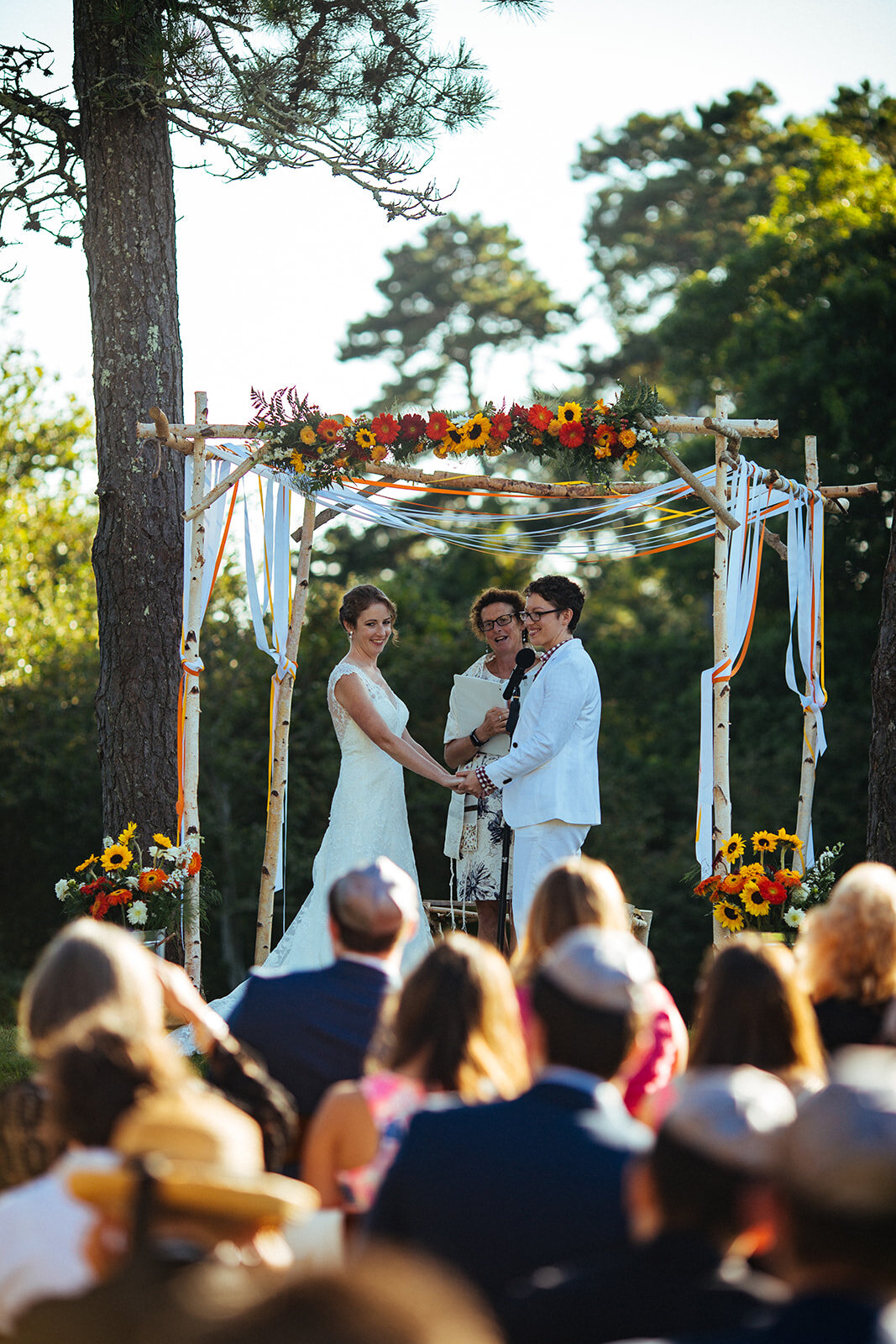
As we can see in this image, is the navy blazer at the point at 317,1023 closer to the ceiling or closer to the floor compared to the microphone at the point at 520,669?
closer to the floor

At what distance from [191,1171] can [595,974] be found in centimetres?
70

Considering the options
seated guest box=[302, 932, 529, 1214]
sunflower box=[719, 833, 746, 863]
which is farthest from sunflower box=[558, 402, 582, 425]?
seated guest box=[302, 932, 529, 1214]

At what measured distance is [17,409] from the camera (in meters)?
16.7

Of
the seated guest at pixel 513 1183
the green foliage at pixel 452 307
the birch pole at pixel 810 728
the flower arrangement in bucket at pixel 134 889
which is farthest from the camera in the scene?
the green foliage at pixel 452 307

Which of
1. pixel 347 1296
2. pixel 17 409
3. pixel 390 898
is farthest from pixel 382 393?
pixel 347 1296

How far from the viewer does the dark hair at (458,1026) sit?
2176 mm

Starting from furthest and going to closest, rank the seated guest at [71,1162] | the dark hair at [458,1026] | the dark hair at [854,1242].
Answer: the dark hair at [458,1026]
the seated guest at [71,1162]
the dark hair at [854,1242]

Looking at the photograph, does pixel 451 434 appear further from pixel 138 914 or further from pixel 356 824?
pixel 138 914

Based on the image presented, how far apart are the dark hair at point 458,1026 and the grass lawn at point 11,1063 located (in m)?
3.76

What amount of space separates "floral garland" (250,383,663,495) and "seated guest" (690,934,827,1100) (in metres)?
3.85

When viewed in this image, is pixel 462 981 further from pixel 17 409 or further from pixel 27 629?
pixel 17 409

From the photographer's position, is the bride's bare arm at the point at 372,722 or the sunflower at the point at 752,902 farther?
the bride's bare arm at the point at 372,722

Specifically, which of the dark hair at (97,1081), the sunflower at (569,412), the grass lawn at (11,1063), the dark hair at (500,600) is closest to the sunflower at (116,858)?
the grass lawn at (11,1063)

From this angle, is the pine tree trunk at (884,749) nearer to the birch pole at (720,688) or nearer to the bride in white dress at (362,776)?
the birch pole at (720,688)
